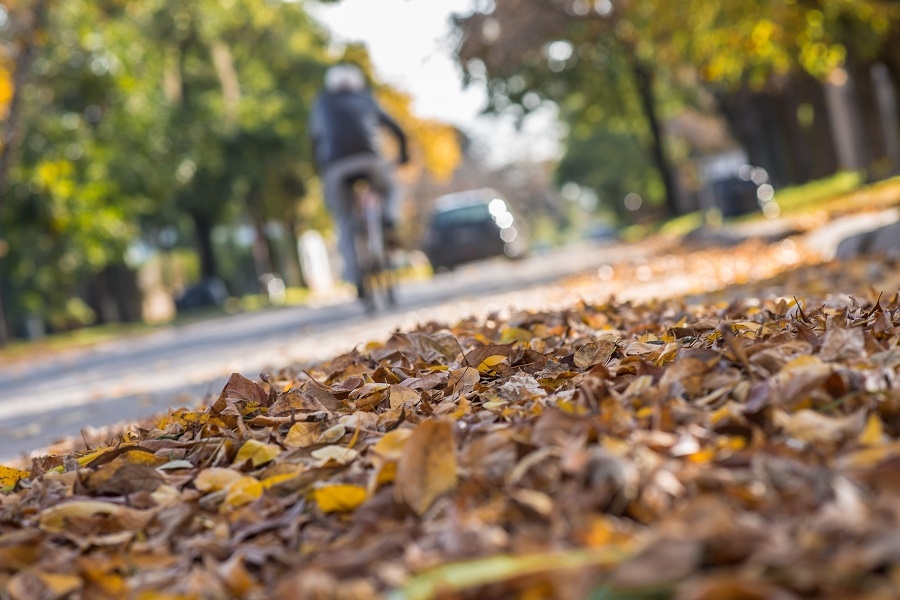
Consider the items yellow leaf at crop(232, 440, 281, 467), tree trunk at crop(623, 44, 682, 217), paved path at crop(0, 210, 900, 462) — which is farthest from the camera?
tree trunk at crop(623, 44, 682, 217)

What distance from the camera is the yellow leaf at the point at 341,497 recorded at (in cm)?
254

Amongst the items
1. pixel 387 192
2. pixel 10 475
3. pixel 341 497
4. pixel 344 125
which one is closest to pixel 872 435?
pixel 341 497

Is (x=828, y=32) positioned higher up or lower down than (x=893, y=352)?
higher up

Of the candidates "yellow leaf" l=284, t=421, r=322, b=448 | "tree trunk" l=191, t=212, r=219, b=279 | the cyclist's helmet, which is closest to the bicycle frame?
the cyclist's helmet

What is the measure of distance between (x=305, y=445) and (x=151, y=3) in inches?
1455

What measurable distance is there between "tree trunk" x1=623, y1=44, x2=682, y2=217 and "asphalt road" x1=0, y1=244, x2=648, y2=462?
20245 millimetres

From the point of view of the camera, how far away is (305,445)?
319 centimetres

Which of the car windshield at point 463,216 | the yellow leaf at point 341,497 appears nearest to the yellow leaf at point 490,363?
the yellow leaf at point 341,497

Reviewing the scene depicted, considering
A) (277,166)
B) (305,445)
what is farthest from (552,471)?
(277,166)

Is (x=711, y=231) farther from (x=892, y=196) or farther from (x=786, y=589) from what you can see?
(x=786, y=589)

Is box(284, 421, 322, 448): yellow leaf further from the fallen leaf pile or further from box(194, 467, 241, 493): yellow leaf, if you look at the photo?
box(194, 467, 241, 493): yellow leaf

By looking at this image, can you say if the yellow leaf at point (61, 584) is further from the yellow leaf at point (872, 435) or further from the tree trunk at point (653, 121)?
the tree trunk at point (653, 121)

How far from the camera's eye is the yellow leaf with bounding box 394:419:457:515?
242 centimetres

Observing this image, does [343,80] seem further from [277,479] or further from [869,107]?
[869,107]
